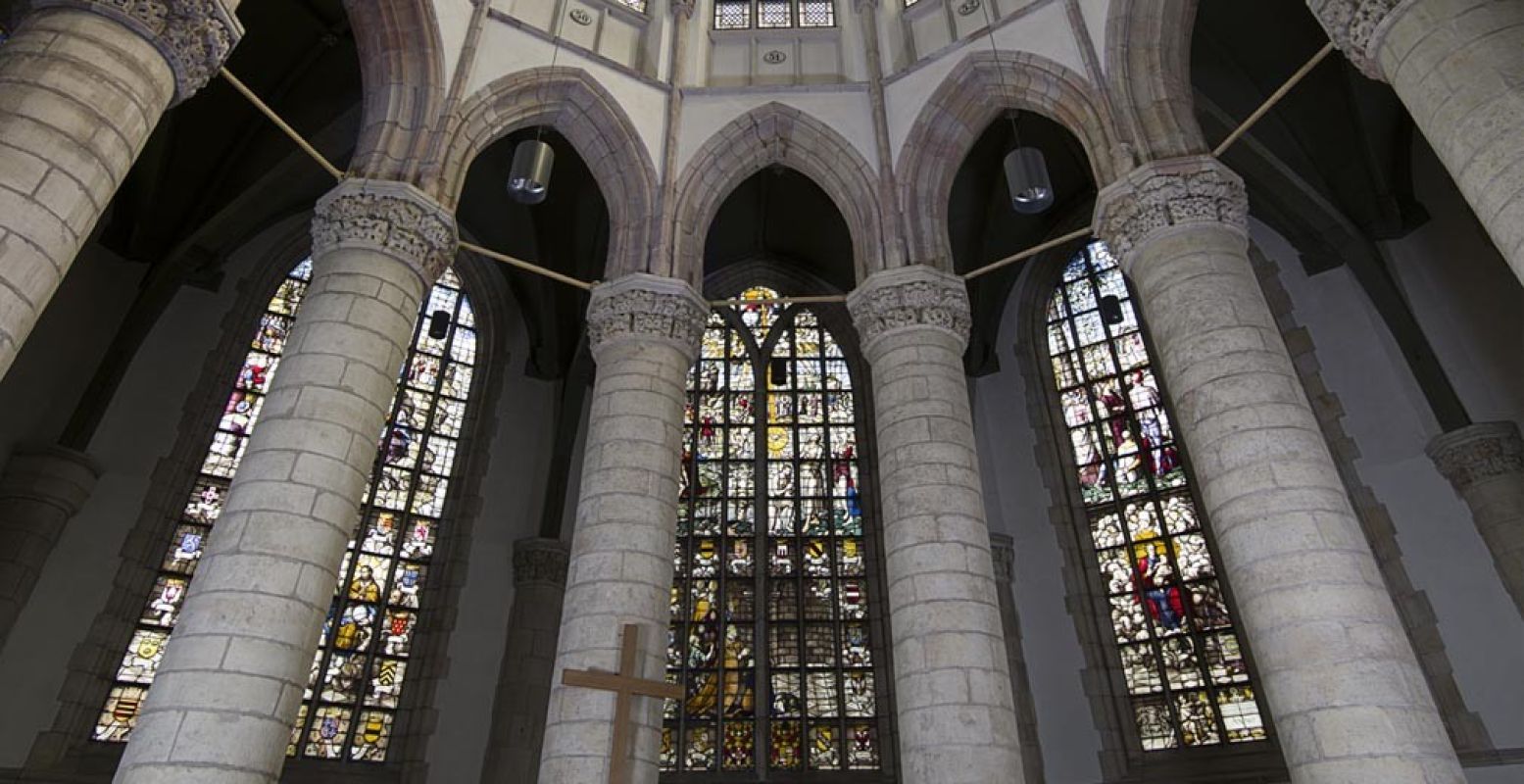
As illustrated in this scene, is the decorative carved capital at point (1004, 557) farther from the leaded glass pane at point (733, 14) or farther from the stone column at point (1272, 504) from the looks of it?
the leaded glass pane at point (733, 14)

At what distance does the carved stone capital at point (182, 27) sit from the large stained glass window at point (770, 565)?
21.2 feet

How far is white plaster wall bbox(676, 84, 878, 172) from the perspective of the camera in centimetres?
1050

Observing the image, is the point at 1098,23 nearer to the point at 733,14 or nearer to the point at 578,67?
the point at 733,14

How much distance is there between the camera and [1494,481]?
32.0ft

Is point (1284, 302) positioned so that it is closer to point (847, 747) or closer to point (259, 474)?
point (847, 747)

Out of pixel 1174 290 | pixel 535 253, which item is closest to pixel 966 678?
pixel 1174 290

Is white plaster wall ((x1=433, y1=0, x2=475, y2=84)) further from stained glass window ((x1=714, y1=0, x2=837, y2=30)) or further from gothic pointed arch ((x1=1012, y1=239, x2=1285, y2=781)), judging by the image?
gothic pointed arch ((x1=1012, y1=239, x2=1285, y2=781))

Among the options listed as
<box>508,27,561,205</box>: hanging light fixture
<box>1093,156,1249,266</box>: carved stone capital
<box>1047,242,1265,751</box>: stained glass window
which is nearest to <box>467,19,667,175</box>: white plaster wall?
<box>508,27,561,205</box>: hanging light fixture

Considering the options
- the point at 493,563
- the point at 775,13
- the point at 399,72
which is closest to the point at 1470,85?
the point at 399,72

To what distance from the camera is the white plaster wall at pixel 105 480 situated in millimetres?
9281

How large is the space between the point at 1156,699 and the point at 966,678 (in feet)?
17.2

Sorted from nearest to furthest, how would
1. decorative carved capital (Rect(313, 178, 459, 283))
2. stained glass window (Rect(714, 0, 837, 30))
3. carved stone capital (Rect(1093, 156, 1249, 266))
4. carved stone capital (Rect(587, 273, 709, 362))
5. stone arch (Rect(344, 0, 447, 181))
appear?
carved stone capital (Rect(1093, 156, 1249, 266)) → decorative carved capital (Rect(313, 178, 459, 283)) → stone arch (Rect(344, 0, 447, 181)) → carved stone capital (Rect(587, 273, 709, 362)) → stained glass window (Rect(714, 0, 837, 30))

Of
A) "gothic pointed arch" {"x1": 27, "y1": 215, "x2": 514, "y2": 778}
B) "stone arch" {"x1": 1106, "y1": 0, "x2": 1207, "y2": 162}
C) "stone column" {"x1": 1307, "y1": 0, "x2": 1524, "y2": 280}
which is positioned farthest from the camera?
"gothic pointed arch" {"x1": 27, "y1": 215, "x2": 514, "y2": 778}

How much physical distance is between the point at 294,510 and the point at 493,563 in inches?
239
